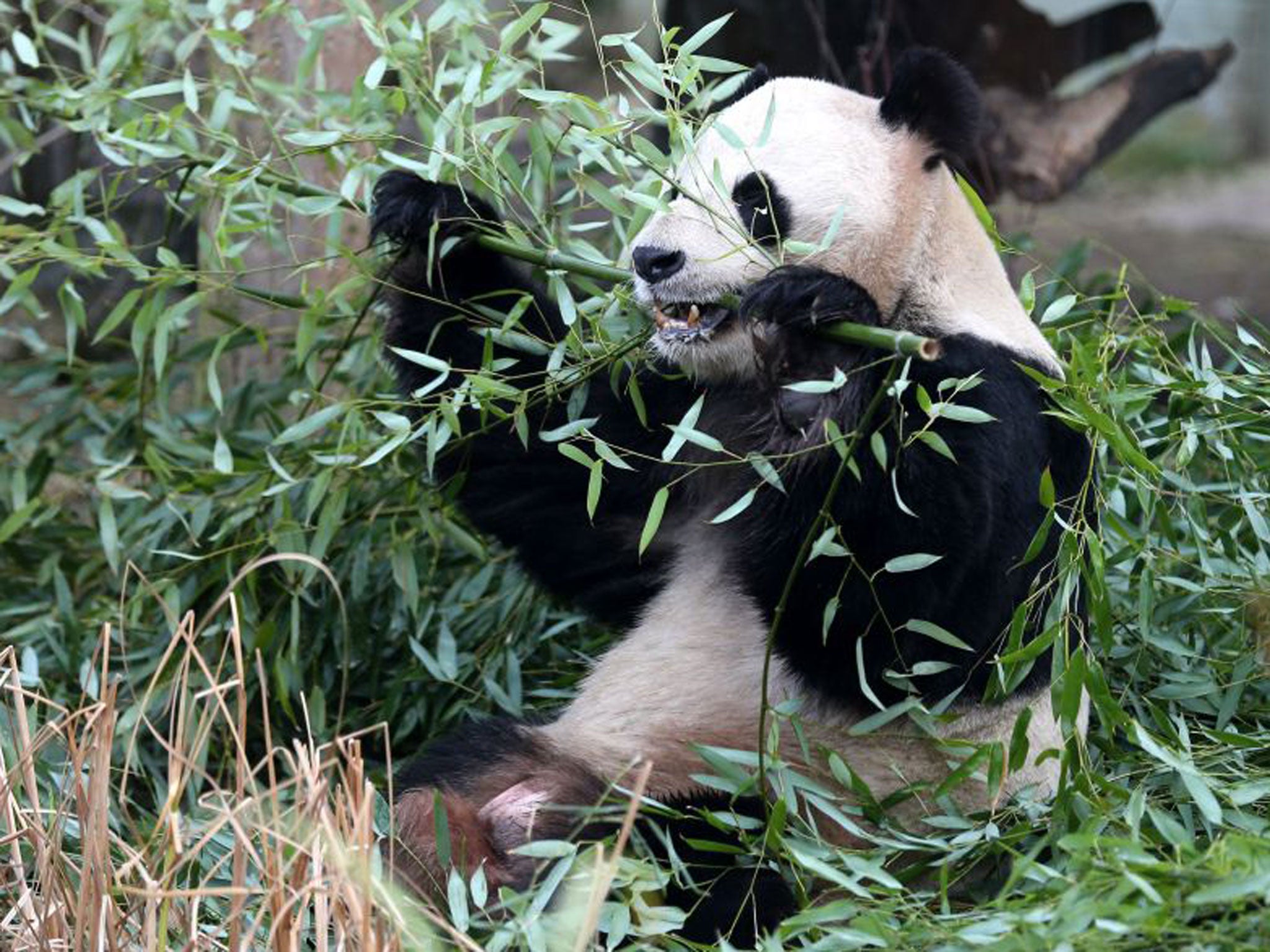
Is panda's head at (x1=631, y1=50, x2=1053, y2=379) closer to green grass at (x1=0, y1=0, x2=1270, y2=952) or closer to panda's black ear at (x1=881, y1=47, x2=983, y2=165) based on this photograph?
panda's black ear at (x1=881, y1=47, x2=983, y2=165)

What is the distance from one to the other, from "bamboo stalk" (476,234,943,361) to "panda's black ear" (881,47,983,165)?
0.40 meters

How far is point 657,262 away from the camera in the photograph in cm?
268

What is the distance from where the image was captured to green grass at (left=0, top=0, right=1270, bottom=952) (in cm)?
226

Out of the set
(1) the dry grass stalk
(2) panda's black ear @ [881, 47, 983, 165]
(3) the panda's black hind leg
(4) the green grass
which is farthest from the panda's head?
(1) the dry grass stalk

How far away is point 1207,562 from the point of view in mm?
3002

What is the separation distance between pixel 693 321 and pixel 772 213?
23 cm

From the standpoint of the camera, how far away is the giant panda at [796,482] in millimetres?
2547

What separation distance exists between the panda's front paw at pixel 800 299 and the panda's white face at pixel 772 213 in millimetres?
138

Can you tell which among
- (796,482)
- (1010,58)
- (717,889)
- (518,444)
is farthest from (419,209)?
(1010,58)

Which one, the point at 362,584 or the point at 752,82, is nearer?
Answer: the point at 752,82

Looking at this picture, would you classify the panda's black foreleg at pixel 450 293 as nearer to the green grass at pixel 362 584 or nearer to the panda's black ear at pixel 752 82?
the green grass at pixel 362 584

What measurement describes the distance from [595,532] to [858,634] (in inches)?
29.0

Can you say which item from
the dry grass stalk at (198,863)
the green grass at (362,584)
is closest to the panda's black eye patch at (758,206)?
the green grass at (362,584)

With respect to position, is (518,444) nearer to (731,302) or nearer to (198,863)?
(731,302)
